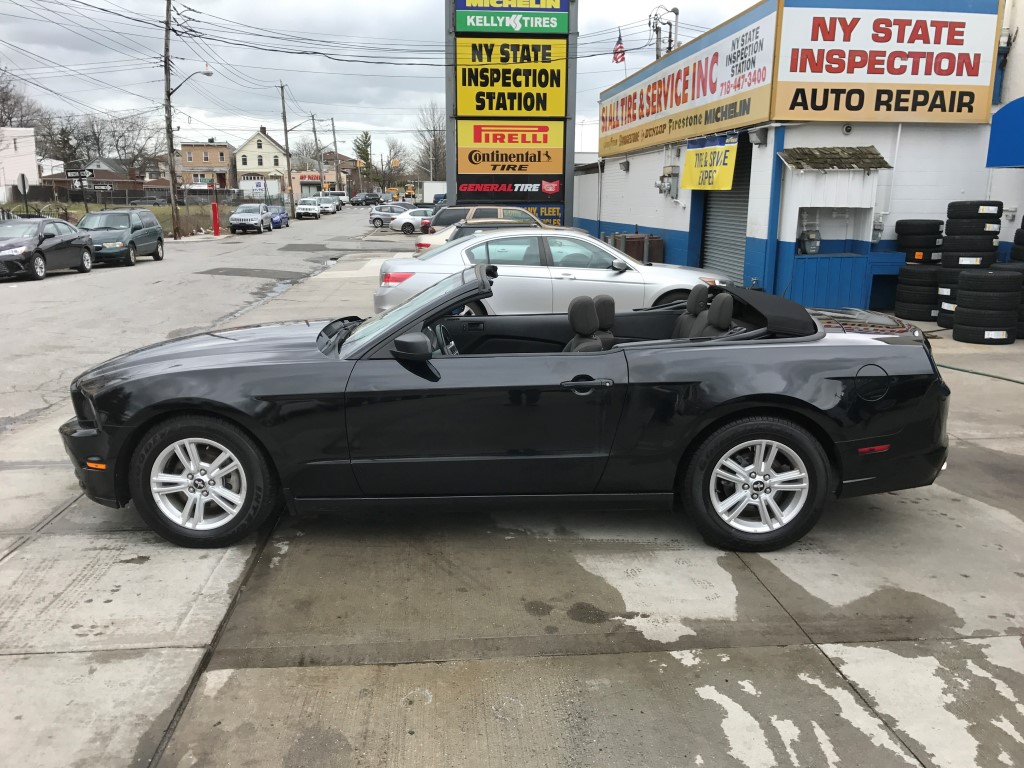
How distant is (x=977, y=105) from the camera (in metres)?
11.6

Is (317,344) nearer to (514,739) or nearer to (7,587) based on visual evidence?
(7,587)

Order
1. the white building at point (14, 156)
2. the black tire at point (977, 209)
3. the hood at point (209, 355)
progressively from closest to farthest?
the hood at point (209, 355) → the black tire at point (977, 209) → the white building at point (14, 156)

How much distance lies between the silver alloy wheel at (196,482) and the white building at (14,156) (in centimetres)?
6338

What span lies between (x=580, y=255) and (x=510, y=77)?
12253 mm

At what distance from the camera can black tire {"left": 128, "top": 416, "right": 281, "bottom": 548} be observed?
157 inches

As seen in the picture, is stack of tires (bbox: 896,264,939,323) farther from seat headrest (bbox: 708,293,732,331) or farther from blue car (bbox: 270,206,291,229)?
blue car (bbox: 270,206,291,229)

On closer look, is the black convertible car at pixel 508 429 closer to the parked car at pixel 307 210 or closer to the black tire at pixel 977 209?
the black tire at pixel 977 209

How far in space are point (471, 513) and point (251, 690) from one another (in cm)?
189

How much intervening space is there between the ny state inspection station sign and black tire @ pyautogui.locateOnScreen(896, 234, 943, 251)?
37.9ft

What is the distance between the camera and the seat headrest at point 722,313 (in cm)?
449

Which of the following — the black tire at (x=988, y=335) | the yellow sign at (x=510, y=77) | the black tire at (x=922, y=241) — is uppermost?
the yellow sign at (x=510, y=77)

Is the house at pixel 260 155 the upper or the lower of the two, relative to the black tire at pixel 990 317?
upper

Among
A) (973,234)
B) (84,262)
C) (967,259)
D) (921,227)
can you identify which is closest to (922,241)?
(921,227)

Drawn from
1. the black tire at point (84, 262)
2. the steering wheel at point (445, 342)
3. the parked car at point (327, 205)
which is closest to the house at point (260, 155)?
the parked car at point (327, 205)
